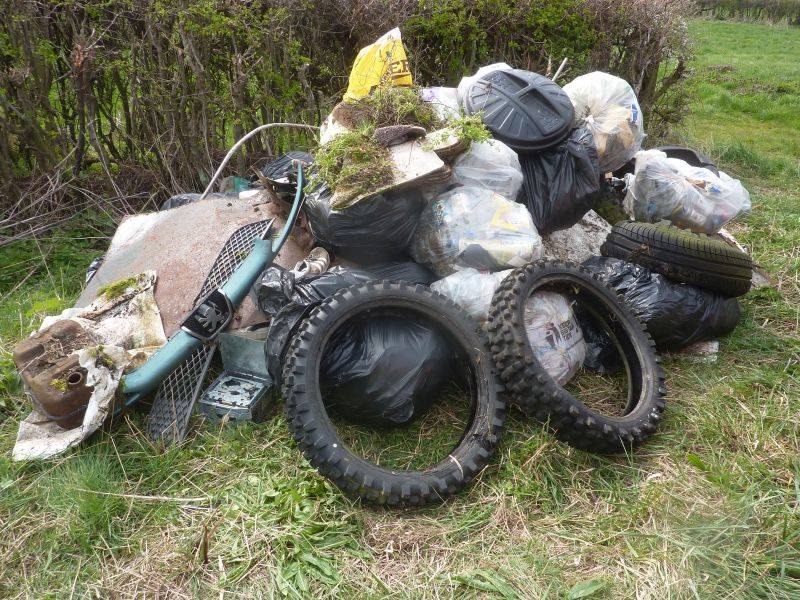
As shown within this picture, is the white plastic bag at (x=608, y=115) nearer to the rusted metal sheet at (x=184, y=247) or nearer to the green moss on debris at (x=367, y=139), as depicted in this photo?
the green moss on debris at (x=367, y=139)

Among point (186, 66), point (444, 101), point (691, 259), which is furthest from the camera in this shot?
point (186, 66)

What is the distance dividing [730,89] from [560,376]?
1079 cm

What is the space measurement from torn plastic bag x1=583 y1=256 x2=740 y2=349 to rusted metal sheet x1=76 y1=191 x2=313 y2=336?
1.71m

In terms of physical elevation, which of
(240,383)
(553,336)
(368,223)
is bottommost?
(240,383)

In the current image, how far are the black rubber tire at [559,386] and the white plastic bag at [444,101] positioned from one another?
1050 mm

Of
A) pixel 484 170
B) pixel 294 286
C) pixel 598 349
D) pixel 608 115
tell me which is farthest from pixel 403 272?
pixel 608 115

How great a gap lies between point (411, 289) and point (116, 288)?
58.6 inches

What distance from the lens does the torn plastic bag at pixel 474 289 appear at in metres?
2.71

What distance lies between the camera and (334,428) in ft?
7.72

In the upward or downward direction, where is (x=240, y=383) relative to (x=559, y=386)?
downward

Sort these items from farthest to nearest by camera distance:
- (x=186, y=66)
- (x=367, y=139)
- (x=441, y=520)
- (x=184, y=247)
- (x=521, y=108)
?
(x=186, y=66), (x=521, y=108), (x=184, y=247), (x=367, y=139), (x=441, y=520)

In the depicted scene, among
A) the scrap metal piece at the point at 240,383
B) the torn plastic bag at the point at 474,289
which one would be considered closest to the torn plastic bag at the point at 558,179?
the torn plastic bag at the point at 474,289

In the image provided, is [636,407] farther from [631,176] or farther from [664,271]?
[631,176]

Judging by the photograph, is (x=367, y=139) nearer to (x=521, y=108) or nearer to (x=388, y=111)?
(x=388, y=111)
